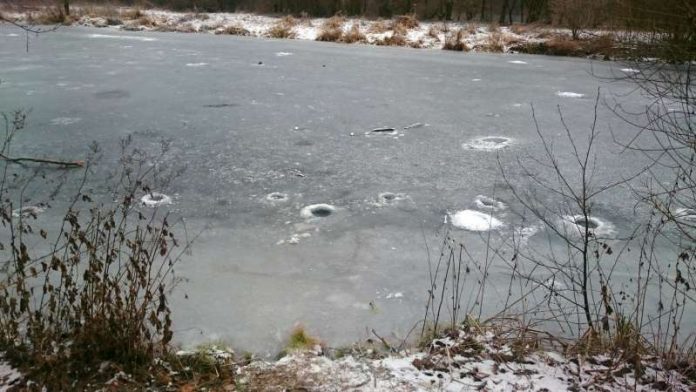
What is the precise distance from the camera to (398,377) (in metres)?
2.40

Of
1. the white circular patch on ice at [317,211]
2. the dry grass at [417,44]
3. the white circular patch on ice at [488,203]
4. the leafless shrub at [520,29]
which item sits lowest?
the white circular patch on ice at [317,211]

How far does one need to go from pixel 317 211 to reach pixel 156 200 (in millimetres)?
1195

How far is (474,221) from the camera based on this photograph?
13.1ft

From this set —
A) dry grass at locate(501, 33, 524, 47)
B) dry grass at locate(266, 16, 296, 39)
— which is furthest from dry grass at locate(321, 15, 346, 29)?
dry grass at locate(501, 33, 524, 47)

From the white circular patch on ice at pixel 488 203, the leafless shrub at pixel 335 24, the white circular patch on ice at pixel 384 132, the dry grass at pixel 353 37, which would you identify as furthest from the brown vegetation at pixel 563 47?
the white circular patch on ice at pixel 488 203

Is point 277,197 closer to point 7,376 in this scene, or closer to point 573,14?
point 7,376

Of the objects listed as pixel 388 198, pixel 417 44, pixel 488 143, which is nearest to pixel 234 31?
pixel 417 44

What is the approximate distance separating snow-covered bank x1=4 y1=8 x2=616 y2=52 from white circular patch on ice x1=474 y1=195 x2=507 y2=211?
29.6ft

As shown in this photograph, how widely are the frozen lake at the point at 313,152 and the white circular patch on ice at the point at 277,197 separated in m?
0.05

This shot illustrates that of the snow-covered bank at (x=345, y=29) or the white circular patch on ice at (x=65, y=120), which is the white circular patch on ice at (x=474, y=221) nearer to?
the white circular patch on ice at (x=65, y=120)

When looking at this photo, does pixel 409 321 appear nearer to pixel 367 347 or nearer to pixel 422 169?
pixel 367 347

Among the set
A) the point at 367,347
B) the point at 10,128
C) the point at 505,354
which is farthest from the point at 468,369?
the point at 10,128

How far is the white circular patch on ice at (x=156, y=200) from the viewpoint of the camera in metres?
4.22

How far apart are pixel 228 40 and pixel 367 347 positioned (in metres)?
12.1
